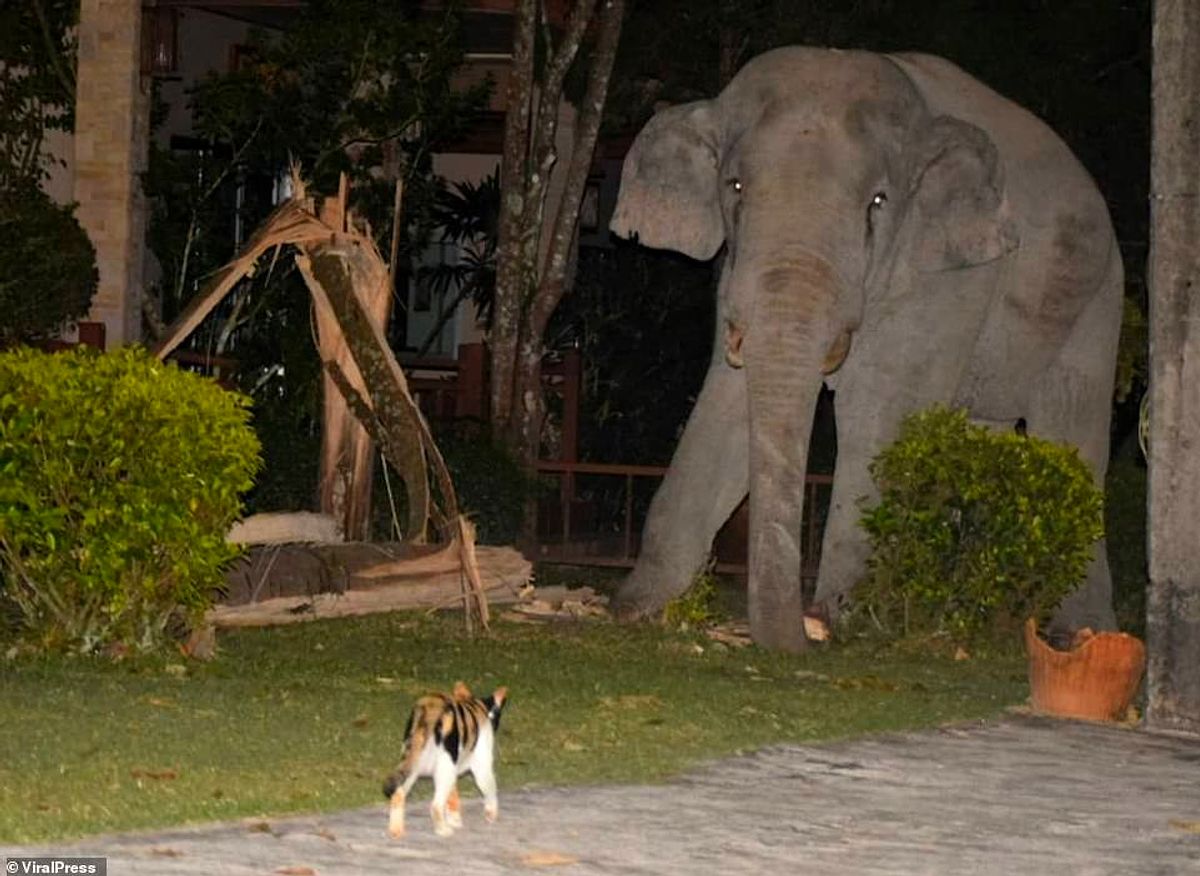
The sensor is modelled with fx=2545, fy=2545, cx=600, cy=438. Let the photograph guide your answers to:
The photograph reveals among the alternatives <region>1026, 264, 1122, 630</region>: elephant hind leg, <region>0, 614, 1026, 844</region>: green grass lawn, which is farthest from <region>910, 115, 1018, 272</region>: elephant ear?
<region>0, 614, 1026, 844</region>: green grass lawn

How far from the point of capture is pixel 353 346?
48.9ft

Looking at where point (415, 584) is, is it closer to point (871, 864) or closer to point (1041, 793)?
point (1041, 793)

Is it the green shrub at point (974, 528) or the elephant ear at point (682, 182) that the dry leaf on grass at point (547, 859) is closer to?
the green shrub at point (974, 528)

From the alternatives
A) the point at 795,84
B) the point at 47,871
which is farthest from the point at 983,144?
the point at 47,871

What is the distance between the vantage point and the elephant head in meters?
12.7

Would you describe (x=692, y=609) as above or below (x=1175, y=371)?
below

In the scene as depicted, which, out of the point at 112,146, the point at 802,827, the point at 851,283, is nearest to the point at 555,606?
the point at 851,283

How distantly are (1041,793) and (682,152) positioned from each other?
20.0 ft

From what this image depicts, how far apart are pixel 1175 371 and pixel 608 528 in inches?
475

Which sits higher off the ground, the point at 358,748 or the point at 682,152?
the point at 682,152

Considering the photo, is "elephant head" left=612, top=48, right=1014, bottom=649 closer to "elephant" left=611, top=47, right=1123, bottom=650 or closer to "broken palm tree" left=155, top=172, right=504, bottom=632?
"elephant" left=611, top=47, right=1123, bottom=650

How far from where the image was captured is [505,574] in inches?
579

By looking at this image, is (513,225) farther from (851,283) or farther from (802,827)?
(802,827)

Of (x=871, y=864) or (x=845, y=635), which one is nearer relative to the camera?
(x=871, y=864)
